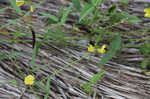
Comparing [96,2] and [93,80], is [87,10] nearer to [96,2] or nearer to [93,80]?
[96,2]

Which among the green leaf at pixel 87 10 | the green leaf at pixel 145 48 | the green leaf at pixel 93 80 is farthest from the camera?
the green leaf at pixel 145 48

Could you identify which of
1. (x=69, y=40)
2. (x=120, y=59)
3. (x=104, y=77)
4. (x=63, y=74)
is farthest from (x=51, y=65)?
(x=120, y=59)

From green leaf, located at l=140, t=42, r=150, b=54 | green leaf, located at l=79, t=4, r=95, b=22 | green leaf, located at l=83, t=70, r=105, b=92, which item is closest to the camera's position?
green leaf, located at l=79, t=4, r=95, b=22

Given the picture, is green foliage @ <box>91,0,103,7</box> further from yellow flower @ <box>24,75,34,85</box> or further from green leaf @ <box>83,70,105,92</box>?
yellow flower @ <box>24,75,34,85</box>

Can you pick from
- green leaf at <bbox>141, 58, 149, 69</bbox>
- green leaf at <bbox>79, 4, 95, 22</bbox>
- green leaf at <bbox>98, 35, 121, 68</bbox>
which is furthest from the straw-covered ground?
green leaf at <bbox>79, 4, 95, 22</bbox>

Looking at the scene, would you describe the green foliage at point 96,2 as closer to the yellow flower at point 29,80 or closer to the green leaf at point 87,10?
the green leaf at point 87,10

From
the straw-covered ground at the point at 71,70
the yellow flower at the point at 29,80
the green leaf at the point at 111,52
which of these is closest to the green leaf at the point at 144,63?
the straw-covered ground at the point at 71,70

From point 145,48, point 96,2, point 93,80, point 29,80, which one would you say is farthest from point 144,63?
point 29,80

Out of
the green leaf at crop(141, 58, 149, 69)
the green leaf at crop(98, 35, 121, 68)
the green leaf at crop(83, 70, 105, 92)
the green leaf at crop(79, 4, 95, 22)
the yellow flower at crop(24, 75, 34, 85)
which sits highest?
the green leaf at crop(79, 4, 95, 22)

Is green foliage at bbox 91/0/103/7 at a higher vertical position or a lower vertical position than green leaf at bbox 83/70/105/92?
higher

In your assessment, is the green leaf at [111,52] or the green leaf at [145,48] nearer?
the green leaf at [111,52]

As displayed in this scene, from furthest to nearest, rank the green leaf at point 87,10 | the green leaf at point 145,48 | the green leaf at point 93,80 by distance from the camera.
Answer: the green leaf at point 145,48 < the green leaf at point 93,80 < the green leaf at point 87,10

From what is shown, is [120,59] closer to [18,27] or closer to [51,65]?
[51,65]
